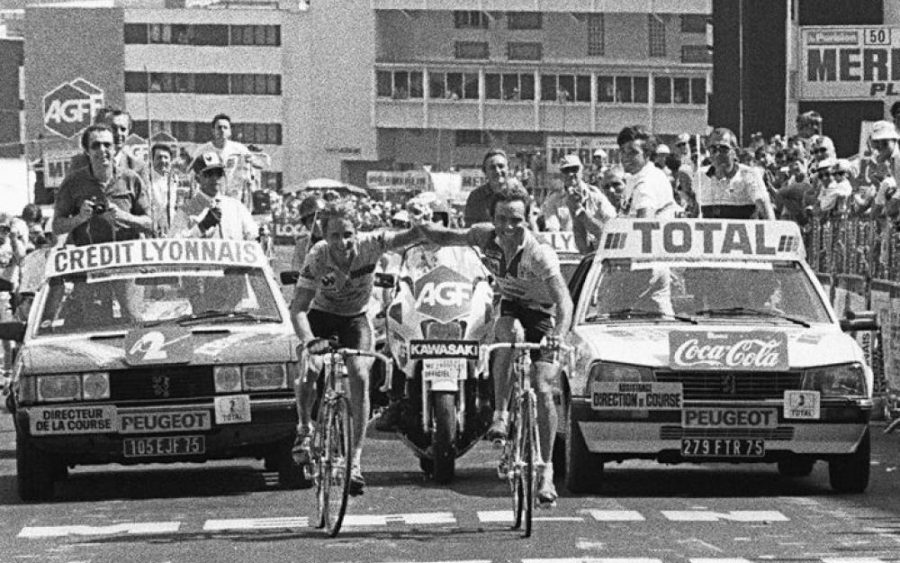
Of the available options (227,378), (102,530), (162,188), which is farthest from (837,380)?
(162,188)

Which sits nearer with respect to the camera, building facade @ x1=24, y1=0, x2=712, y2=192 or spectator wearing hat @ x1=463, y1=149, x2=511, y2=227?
spectator wearing hat @ x1=463, y1=149, x2=511, y2=227

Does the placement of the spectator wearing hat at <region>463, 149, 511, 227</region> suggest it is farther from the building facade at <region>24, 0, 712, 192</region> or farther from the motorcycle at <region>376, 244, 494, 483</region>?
the building facade at <region>24, 0, 712, 192</region>

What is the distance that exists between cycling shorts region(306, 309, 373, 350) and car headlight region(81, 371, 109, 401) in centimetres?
147

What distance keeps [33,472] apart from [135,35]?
130 metres

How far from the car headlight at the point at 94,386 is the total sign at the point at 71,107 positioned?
1699 centimetres

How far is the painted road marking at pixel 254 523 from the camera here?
14.0 m

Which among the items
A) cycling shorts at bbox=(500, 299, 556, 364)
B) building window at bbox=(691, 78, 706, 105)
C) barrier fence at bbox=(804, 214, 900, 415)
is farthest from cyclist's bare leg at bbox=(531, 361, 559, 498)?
building window at bbox=(691, 78, 706, 105)

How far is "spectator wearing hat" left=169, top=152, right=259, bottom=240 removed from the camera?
20.5 metres

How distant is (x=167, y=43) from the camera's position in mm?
144750

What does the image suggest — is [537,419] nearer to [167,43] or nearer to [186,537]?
[186,537]

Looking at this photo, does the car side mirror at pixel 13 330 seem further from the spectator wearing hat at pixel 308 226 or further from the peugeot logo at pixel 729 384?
the peugeot logo at pixel 729 384

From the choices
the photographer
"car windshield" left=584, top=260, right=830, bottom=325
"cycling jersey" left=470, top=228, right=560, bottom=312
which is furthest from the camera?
the photographer

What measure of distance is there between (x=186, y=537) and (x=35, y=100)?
133432mm

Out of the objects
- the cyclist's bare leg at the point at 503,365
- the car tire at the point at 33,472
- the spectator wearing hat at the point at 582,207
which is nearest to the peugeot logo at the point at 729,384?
the cyclist's bare leg at the point at 503,365
